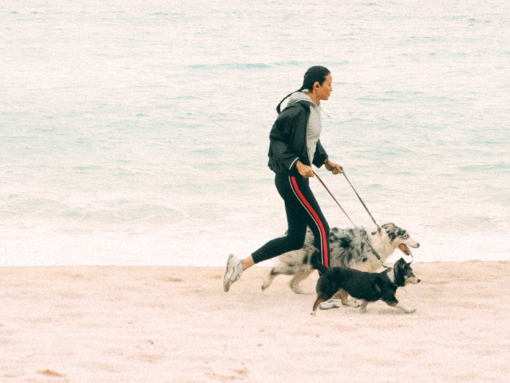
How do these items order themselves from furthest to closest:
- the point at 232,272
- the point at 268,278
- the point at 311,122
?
the point at 268,278 < the point at 232,272 < the point at 311,122

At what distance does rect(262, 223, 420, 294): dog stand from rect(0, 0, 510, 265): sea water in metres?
1.37

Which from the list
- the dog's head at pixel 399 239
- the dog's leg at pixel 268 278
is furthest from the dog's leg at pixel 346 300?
the dog's head at pixel 399 239

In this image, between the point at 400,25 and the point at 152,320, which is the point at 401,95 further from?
the point at 152,320

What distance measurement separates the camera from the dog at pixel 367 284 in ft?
15.7

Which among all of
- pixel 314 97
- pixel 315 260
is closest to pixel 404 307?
pixel 315 260

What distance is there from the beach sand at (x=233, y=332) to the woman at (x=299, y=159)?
567 millimetres

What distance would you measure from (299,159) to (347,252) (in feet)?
4.08

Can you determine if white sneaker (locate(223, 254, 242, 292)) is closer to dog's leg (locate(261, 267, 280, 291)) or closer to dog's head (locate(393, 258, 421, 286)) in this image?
dog's leg (locate(261, 267, 280, 291))

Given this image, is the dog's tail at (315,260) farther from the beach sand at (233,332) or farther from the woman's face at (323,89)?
the woman's face at (323,89)

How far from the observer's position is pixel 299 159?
4902mm

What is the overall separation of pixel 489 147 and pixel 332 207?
7016 mm

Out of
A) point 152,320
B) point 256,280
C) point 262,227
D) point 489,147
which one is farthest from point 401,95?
point 152,320

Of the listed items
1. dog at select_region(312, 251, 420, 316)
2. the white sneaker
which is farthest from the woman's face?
the white sneaker

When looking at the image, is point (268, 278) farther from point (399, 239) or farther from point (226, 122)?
point (226, 122)
